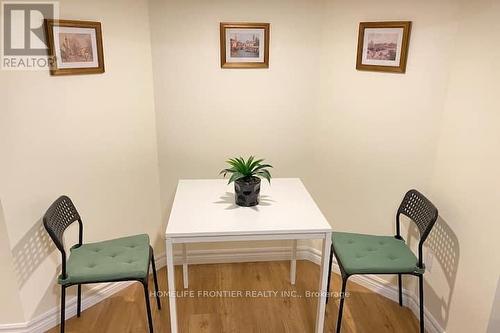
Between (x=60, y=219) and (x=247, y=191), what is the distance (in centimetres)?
102

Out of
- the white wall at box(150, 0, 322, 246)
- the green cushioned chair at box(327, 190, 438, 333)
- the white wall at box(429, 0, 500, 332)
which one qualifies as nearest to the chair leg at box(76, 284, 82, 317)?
the white wall at box(150, 0, 322, 246)

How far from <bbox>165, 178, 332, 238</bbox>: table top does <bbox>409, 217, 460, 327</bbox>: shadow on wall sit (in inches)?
28.4

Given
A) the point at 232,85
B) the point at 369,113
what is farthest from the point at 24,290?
the point at 369,113

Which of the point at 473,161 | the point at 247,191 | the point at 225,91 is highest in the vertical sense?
the point at 225,91

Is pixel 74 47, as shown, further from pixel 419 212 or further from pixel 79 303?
pixel 419 212

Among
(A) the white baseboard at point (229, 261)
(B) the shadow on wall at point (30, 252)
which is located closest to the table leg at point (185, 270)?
(A) the white baseboard at point (229, 261)

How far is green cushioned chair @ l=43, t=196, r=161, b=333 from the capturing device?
1918 mm

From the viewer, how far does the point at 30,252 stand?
80.6 inches

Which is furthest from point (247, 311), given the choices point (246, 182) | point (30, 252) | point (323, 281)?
point (30, 252)

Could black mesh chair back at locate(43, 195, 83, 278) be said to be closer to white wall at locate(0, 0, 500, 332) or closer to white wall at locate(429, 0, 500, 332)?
white wall at locate(0, 0, 500, 332)

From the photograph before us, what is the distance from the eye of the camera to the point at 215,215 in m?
2.00

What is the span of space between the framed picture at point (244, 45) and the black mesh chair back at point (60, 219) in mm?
1304

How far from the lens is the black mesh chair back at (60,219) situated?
73.1 inches

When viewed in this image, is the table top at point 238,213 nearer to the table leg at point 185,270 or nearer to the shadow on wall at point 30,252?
the table leg at point 185,270
